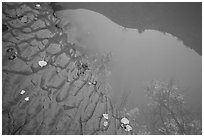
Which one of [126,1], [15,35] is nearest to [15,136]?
[15,35]

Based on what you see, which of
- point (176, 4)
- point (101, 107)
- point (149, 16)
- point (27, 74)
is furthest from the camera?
point (149, 16)

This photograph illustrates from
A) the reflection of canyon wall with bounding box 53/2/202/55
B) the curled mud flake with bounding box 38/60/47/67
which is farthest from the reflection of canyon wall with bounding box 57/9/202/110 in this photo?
the curled mud flake with bounding box 38/60/47/67

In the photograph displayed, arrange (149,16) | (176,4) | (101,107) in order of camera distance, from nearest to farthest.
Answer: (101,107) → (176,4) → (149,16)

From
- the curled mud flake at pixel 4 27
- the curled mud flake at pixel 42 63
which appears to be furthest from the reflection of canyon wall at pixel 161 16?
the curled mud flake at pixel 42 63

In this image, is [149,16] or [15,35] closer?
[15,35]

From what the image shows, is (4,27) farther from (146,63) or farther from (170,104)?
(146,63)

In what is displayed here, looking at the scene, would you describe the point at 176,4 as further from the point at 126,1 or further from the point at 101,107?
the point at 101,107

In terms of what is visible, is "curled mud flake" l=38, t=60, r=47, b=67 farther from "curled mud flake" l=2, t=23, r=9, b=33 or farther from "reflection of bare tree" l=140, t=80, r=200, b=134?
"reflection of bare tree" l=140, t=80, r=200, b=134

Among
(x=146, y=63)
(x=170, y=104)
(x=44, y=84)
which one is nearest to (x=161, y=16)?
(x=44, y=84)
